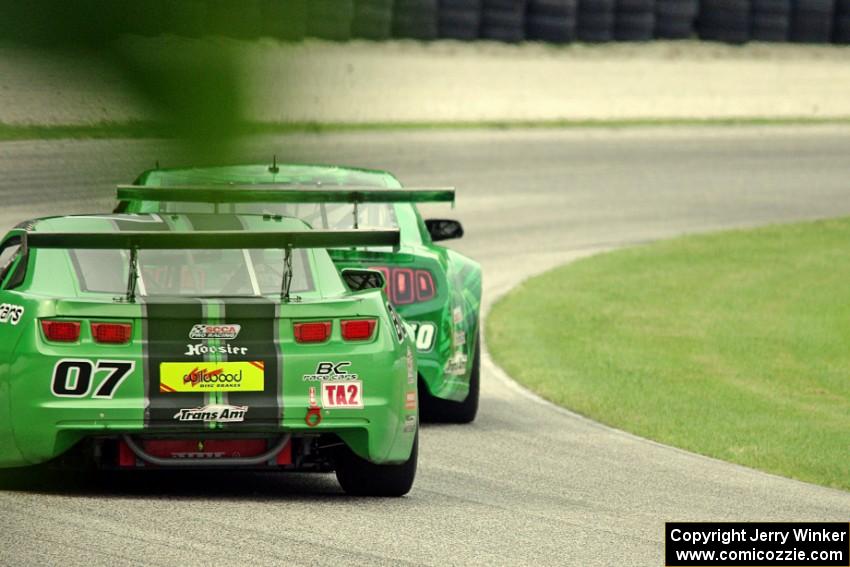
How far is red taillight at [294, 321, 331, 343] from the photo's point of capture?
6.00m

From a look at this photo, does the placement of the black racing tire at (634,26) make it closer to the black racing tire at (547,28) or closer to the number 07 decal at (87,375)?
the black racing tire at (547,28)

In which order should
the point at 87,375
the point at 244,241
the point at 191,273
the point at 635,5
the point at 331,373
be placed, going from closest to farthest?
the point at 635,5, the point at 244,241, the point at 87,375, the point at 331,373, the point at 191,273

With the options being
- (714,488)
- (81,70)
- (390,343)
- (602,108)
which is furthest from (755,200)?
(81,70)

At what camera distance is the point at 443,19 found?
1667 mm

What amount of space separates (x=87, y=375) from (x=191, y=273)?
658 mm

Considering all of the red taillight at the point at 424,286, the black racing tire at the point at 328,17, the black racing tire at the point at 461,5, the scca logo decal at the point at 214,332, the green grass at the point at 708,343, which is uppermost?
the black racing tire at the point at 328,17

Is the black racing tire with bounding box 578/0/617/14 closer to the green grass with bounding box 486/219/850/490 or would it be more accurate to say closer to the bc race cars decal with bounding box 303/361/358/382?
the bc race cars decal with bounding box 303/361/358/382

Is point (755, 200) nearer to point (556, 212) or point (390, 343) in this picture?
point (556, 212)

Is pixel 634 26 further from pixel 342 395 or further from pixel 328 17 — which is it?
pixel 342 395

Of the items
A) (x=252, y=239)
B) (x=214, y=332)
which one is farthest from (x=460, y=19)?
(x=214, y=332)

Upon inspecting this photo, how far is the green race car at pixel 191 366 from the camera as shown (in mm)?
5812

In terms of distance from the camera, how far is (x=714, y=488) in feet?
25.4

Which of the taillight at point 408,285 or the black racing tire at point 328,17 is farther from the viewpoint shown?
the taillight at point 408,285

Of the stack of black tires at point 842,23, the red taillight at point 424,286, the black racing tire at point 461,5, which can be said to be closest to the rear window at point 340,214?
the red taillight at point 424,286
